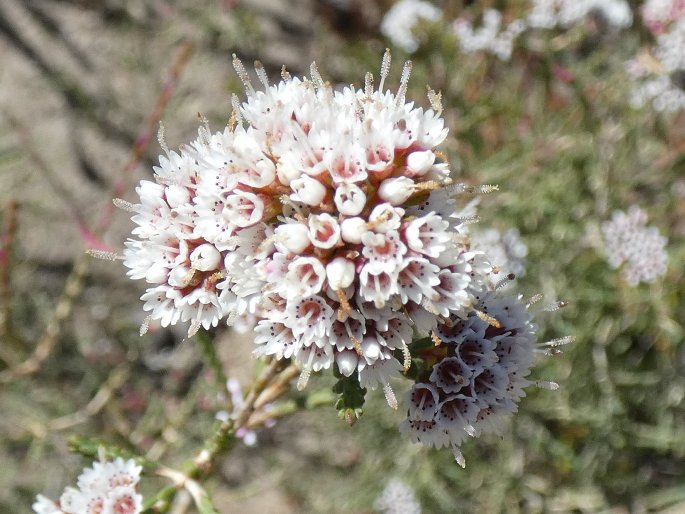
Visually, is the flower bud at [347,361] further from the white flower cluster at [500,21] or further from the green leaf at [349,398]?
the white flower cluster at [500,21]

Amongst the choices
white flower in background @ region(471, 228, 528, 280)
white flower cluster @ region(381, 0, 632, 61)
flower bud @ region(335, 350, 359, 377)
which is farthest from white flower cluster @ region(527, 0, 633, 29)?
flower bud @ region(335, 350, 359, 377)

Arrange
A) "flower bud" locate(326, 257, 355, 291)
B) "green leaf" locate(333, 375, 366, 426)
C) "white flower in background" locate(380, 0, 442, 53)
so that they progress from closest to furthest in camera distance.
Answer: "flower bud" locate(326, 257, 355, 291), "green leaf" locate(333, 375, 366, 426), "white flower in background" locate(380, 0, 442, 53)

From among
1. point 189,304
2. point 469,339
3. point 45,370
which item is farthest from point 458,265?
point 45,370

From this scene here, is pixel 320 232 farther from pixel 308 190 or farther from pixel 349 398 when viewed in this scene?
pixel 349 398

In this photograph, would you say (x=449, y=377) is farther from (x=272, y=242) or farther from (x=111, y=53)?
(x=111, y=53)

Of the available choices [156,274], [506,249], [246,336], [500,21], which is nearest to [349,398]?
[156,274]

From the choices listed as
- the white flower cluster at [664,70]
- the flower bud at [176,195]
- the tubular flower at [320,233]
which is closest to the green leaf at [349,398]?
the tubular flower at [320,233]

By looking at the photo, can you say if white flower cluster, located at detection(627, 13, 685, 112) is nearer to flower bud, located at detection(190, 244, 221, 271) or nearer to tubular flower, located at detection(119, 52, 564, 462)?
tubular flower, located at detection(119, 52, 564, 462)
